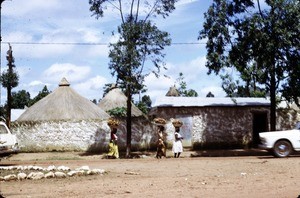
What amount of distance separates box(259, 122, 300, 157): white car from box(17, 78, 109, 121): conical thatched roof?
679 inches

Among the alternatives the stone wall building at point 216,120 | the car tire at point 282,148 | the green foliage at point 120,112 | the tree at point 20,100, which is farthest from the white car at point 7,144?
the tree at point 20,100

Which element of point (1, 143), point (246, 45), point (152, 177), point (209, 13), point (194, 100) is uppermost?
point (209, 13)

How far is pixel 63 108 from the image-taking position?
105ft

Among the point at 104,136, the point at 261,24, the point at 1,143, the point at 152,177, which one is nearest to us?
the point at 152,177

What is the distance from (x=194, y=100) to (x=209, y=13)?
24.5ft

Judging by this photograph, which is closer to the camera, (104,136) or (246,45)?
(246,45)

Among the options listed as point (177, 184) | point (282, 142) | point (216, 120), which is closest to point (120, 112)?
point (216, 120)

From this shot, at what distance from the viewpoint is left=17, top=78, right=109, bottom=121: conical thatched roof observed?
104 ft

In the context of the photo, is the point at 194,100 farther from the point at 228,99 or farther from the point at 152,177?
the point at 152,177

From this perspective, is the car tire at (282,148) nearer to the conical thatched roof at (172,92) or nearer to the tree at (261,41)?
the tree at (261,41)

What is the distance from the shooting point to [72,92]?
34.5 meters

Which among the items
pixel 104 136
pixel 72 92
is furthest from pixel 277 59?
pixel 72 92

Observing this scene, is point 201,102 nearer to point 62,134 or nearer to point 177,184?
point 62,134

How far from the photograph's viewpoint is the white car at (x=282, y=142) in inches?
672
